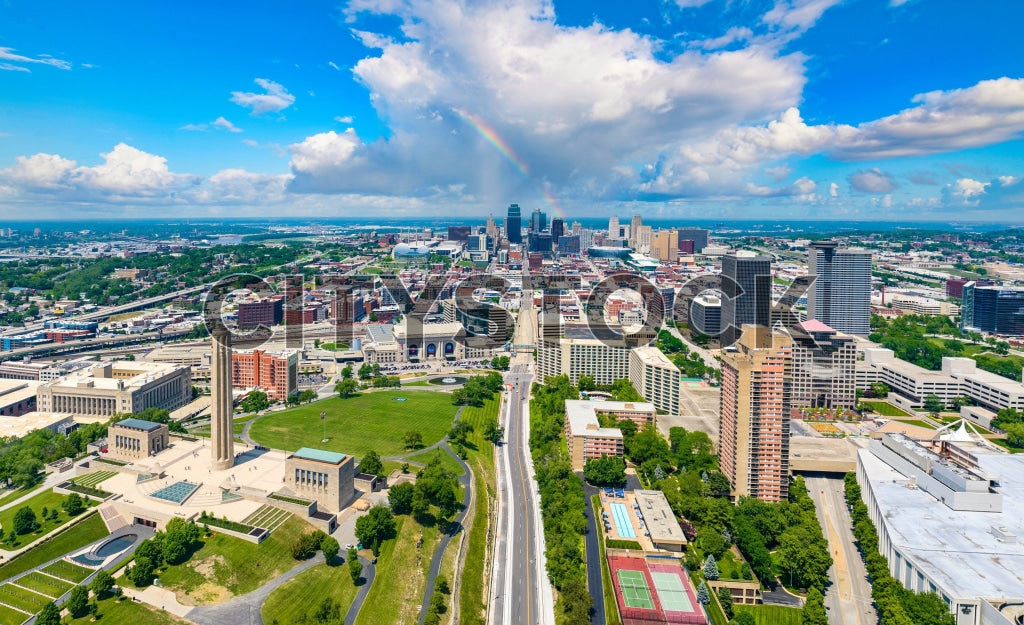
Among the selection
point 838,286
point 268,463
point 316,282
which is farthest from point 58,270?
point 838,286

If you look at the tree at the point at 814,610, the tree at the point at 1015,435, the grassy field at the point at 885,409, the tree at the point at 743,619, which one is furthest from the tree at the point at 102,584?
the tree at the point at 1015,435

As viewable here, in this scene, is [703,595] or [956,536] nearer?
[703,595]

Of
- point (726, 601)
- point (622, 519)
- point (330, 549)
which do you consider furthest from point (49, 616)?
point (726, 601)

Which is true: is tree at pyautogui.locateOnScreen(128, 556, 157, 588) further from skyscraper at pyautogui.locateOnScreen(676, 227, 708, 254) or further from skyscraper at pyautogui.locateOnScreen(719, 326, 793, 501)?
skyscraper at pyautogui.locateOnScreen(676, 227, 708, 254)

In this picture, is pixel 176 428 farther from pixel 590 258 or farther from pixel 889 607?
pixel 590 258

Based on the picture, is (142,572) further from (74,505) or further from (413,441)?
(413,441)
